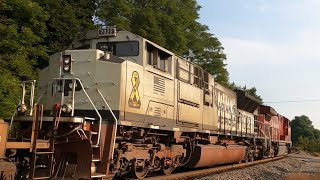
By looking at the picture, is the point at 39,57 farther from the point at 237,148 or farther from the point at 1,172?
the point at 1,172

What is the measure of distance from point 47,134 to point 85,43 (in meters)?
2.97

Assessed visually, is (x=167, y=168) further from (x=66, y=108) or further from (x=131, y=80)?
(x=66, y=108)

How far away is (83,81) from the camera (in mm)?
8141

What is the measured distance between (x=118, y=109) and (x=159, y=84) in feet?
6.38

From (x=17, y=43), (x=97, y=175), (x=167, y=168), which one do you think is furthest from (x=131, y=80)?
(x=17, y=43)

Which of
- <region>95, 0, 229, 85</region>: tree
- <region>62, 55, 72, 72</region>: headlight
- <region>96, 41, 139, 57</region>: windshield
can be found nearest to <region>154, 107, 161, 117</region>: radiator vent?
<region>96, 41, 139, 57</region>: windshield

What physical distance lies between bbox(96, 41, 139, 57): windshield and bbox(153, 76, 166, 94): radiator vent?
0.95 meters

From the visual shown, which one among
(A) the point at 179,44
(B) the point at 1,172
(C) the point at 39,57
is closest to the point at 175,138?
(B) the point at 1,172

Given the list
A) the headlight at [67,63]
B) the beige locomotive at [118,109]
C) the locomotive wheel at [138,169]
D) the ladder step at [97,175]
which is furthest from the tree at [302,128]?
the ladder step at [97,175]

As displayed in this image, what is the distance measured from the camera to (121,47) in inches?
353

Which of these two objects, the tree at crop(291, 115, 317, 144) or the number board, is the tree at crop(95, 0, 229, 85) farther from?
the tree at crop(291, 115, 317, 144)

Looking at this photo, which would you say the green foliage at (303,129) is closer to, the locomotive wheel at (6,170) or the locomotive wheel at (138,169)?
the locomotive wheel at (138,169)

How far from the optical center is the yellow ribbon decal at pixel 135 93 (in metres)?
8.41

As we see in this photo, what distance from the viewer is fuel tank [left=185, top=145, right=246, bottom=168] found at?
38.6ft
